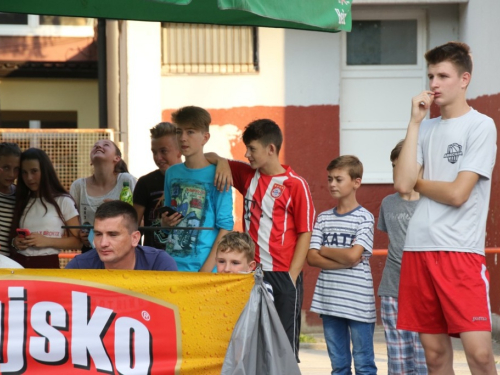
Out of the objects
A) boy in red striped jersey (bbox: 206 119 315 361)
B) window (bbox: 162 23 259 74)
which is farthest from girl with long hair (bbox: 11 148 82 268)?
window (bbox: 162 23 259 74)

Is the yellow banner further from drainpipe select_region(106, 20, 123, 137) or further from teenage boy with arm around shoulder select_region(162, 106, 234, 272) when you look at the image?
drainpipe select_region(106, 20, 123, 137)

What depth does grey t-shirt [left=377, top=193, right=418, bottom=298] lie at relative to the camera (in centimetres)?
646

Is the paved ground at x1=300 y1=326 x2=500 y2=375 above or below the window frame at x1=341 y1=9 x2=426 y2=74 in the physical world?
below

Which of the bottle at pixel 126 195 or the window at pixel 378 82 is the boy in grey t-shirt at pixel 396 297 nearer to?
the bottle at pixel 126 195

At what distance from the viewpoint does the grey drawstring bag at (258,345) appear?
4301mm

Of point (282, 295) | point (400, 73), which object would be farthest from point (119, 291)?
point (400, 73)

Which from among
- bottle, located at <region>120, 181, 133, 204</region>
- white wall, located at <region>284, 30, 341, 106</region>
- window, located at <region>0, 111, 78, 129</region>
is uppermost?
white wall, located at <region>284, 30, 341, 106</region>

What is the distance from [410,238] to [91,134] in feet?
18.7

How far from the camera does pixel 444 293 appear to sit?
478 centimetres

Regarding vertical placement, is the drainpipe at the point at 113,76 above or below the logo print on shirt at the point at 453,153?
above

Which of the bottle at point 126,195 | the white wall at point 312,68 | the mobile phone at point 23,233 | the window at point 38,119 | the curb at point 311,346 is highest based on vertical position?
the white wall at point 312,68

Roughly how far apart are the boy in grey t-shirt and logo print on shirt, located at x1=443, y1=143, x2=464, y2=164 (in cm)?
130

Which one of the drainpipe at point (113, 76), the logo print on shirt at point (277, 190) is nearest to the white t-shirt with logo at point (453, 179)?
the logo print on shirt at point (277, 190)

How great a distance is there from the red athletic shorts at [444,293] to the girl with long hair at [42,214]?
288 centimetres
